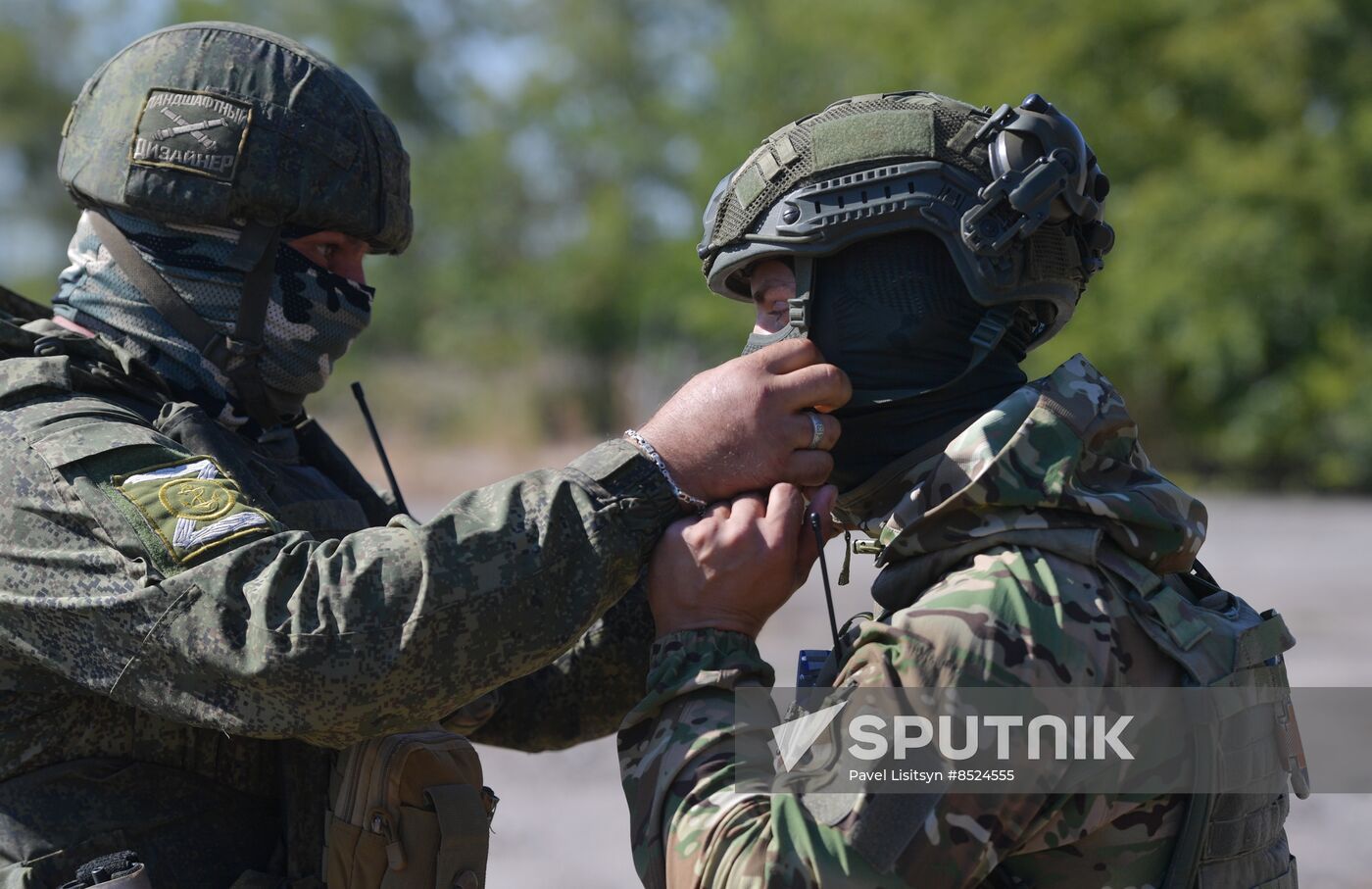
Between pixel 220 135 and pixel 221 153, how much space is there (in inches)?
1.8

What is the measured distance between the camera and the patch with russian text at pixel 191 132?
324 centimetres

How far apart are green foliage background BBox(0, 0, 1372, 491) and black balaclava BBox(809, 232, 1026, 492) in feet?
66.0

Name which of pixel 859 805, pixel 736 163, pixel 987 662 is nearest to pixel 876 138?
pixel 987 662

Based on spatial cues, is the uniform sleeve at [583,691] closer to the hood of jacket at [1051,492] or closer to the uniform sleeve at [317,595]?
the uniform sleeve at [317,595]

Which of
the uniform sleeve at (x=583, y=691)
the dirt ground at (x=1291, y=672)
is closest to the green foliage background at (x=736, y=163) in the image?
the dirt ground at (x=1291, y=672)

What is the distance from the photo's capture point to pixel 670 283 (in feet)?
108

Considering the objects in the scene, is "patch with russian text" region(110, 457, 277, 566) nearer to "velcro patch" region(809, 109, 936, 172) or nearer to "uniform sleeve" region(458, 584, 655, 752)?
"uniform sleeve" region(458, 584, 655, 752)

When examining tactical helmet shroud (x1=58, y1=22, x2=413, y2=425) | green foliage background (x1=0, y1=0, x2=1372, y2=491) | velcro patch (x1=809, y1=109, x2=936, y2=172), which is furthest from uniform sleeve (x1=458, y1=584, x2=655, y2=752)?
green foliage background (x1=0, y1=0, x2=1372, y2=491)

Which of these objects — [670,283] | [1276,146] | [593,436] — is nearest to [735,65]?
[670,283]

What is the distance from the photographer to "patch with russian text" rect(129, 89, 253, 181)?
128 inches

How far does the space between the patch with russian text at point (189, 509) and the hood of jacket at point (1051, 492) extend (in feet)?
4.13

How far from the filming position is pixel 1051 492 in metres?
2.40

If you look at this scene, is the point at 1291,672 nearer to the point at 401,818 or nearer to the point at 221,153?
the point at 401,818

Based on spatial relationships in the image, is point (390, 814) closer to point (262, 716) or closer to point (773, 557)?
point (262, 716)
